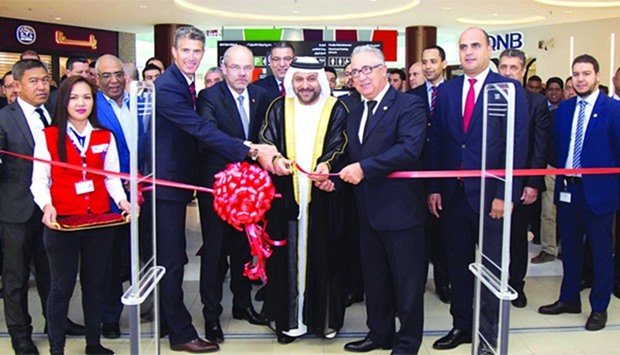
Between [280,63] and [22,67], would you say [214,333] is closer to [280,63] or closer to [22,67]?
[22,67]

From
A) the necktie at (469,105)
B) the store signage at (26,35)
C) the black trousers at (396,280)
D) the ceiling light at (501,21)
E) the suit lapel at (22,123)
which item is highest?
the ceiling light at (501,21)

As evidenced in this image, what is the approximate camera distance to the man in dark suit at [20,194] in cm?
341

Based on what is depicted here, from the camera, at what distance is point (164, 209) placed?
3453 mm

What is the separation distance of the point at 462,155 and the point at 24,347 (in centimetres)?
280

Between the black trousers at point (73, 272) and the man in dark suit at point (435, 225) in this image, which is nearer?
the black trousers at point (73, 272)

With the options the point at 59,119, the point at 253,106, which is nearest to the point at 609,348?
the point at 253,106

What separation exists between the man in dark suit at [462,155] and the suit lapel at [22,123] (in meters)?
2.36

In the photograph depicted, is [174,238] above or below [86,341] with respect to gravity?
above

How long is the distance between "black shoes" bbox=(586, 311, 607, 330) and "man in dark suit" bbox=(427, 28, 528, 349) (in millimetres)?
899

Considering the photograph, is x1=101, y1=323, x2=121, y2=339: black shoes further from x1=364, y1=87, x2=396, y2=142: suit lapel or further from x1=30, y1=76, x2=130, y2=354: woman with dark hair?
x1=364, y1=87, x2=396, y2=142: suit lapel

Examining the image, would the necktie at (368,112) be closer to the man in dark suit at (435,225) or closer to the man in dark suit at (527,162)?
the man in dark suit at (527,162)

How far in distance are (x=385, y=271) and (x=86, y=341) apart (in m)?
1.79

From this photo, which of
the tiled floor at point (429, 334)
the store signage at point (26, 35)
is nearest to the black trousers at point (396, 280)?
the tiled floor at point (429, 334)

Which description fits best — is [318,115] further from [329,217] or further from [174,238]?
[174,238]
